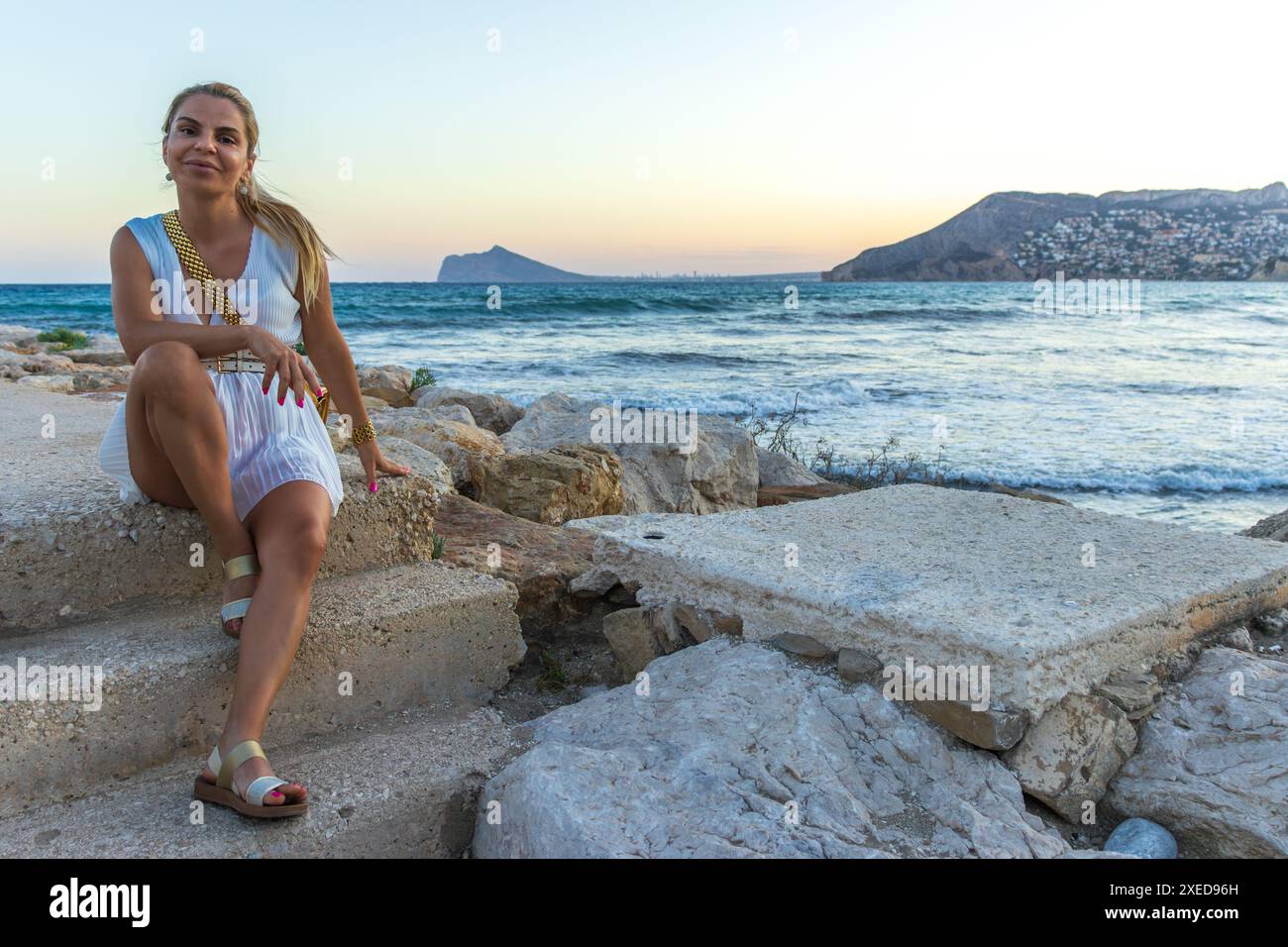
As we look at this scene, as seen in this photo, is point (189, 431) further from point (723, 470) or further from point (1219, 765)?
point (723, 470)

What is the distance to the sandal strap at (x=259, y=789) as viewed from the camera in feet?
6.21

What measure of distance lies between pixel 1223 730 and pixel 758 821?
4.01 feet

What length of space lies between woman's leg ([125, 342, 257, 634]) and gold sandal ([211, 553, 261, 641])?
0.5 inches

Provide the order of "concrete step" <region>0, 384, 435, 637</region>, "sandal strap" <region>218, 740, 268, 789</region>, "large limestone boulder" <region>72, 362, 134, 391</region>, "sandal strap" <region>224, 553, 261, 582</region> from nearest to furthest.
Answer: "sandal strap" <region>218, 740, 268, 789</region>
"sandal strap" <region>224, 553, 261, 582</region>
"concrete step" <region>0, 384, 435, 637</region>
"large limestone boulder" <region>72, 362, 134, 391</region>

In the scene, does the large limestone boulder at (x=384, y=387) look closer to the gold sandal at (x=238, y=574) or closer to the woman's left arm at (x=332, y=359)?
the woman's left arm at (x=332, y=359)

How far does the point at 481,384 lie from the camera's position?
1459 centimetres

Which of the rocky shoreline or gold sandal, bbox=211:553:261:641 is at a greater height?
gold sandal, bbox=211:553:261:641

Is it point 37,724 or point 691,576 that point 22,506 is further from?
point 691,576

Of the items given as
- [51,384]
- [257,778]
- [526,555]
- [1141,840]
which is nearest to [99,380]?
[51,384]

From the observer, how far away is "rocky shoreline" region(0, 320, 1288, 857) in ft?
6.26

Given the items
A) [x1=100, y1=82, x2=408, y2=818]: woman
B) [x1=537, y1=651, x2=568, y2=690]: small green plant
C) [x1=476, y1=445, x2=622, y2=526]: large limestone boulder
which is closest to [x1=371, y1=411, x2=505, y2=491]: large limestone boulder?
[x1=476, y1=445, x2=622, y2=526]: large limestone boulder

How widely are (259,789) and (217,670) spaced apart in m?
0.47

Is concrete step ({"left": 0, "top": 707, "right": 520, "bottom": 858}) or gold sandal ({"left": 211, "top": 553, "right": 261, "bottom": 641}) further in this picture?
Answer: gold sandal ({"left": 211, "top": 553, "right": 261, "bottom": 641})

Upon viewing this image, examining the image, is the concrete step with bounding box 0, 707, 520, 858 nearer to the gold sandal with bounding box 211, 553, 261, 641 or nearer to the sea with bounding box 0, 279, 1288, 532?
the gold sandal with bounding box 211, 553, 261, 641
